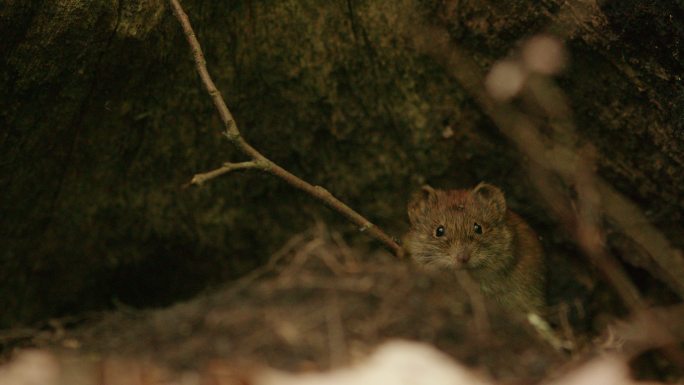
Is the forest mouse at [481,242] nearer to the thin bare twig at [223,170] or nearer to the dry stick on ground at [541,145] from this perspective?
the dry stick on ground at [541,145]

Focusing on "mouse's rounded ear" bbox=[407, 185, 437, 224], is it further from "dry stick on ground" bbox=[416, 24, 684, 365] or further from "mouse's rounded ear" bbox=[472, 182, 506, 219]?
"dry stick on ground" bbox=[416, 24, 684, 365]

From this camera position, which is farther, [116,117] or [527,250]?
[527,250]

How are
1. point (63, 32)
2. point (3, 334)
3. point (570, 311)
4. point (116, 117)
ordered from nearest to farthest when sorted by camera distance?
point (63, 32) → point (116, 117) → point (3, 334) → point (570, 311)

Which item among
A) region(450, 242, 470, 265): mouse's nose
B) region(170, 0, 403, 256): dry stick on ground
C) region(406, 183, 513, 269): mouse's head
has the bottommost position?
region(170, 0, 403, 256): dry stick on ground

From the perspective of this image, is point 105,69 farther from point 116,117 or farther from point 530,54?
point 530,54

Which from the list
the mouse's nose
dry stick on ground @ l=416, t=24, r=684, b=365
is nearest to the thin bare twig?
dry stick on ground @ l=416, t=24, r=684, b=365

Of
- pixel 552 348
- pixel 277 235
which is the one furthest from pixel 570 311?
pixel 277 235
